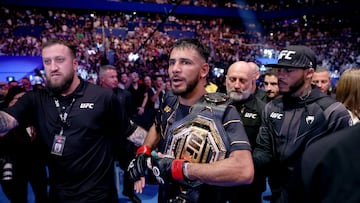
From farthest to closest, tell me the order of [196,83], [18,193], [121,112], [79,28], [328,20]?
[328,20], [79,28], [18,193], [121,112], [196,83]

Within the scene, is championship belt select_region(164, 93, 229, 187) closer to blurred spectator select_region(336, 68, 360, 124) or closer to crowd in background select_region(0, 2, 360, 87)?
blurred spectator select_region(336, 68, 360, 124)

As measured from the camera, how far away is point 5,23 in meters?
17.2

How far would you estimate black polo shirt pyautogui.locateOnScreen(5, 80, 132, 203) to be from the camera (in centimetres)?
221

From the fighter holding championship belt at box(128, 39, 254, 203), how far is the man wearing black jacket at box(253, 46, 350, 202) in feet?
2.57

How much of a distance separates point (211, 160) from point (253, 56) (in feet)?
61.0

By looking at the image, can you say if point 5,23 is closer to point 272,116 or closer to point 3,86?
point 3,86

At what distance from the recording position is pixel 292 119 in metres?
2.26

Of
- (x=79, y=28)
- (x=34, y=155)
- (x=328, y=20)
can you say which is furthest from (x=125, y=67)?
(x=328, y=20)

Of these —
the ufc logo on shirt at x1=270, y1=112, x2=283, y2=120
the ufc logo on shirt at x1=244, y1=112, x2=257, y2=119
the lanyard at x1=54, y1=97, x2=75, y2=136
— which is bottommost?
the ufc logo on shirt at x1=244, y1=112, x2=257, y2=119

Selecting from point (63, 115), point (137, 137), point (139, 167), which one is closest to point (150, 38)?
point (137, 137)

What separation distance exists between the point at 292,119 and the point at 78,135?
1493 millimetres

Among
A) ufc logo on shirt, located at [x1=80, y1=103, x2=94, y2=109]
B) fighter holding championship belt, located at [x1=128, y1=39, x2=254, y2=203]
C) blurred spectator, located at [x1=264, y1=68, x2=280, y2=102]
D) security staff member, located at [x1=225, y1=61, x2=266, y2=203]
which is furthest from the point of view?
blurred spectator, located at [x1=264, y1=68, x2=280, y2=102]

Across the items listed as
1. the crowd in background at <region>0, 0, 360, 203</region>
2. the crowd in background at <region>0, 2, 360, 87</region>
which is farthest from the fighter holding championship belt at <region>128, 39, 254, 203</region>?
the crowd in background at <region>0, 2, 360, 87</region>

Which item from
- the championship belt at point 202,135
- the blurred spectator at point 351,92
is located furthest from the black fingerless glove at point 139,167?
the blurred spectator at point 351,92
